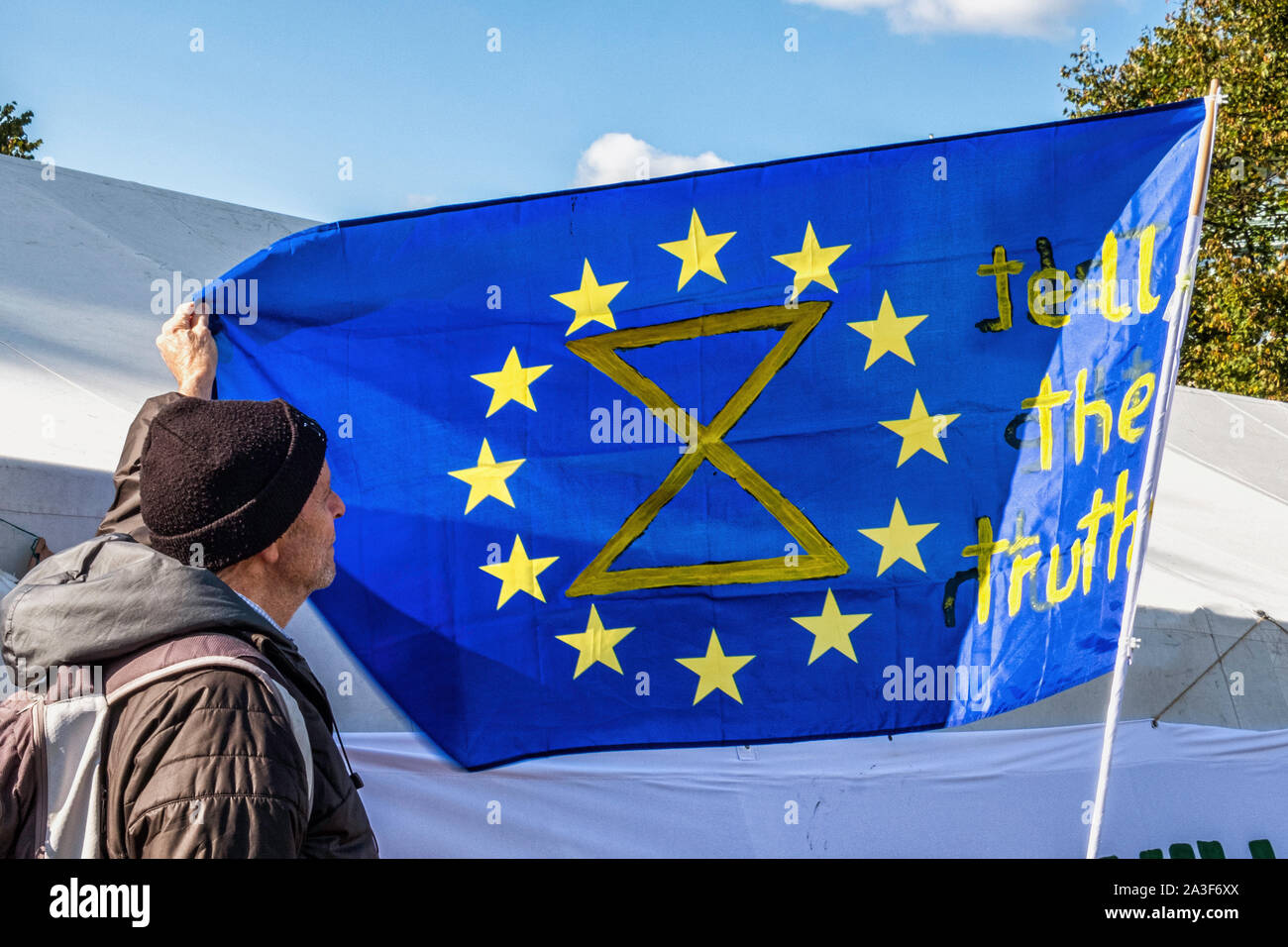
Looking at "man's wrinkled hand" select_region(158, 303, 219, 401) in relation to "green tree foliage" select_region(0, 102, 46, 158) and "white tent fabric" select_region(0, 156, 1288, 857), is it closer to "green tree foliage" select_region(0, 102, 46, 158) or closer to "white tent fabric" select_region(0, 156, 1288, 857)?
"white tent fabric" select_region(0, 156, 1288, 857)

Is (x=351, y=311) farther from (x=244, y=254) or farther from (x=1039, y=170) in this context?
(x=244, y=254)

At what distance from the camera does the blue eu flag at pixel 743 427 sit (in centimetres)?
262

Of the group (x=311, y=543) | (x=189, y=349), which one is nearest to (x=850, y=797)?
(x=189, y=349)

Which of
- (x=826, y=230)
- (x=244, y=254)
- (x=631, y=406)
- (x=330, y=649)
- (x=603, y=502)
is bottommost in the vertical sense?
(x=330, y=649)

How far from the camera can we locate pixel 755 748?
11.4ft

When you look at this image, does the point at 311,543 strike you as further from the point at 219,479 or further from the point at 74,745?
the point at 74,745

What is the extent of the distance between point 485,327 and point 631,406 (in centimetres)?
45

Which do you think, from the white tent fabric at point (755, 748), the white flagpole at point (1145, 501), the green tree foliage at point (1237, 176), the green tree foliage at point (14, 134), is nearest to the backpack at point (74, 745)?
the white flagpole at point (1145, 501)

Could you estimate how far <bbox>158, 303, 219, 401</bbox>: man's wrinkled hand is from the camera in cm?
271

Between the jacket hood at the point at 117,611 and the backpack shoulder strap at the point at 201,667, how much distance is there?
0.6 inches

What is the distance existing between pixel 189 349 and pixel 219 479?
1.63 m

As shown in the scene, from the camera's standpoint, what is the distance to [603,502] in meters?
2.83

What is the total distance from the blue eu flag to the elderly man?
1.37 m
